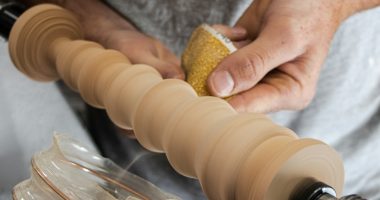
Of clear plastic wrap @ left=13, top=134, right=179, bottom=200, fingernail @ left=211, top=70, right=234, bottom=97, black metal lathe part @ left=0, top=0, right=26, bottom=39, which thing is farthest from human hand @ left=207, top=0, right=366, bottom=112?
black metal lathe part @ left=0, top=0, right=26, bottom=39

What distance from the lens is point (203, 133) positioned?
0.97ft

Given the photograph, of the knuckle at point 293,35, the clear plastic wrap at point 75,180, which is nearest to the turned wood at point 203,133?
the clear plastic wrap at point 75,180

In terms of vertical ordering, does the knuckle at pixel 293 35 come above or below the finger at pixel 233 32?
above

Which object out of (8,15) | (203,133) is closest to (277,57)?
(203,133)

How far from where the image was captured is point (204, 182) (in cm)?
29

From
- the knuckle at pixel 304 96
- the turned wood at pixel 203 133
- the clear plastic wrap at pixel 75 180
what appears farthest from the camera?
the knuckle at pixel 304 96

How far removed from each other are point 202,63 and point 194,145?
0.17 metres

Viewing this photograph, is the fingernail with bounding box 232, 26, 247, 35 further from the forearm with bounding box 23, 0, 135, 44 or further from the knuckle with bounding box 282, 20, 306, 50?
the forearm with bounding box 23, 0, 135, 44

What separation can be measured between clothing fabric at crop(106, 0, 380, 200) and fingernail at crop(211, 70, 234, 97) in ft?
0.88

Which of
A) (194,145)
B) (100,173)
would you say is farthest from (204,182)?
(100,173)

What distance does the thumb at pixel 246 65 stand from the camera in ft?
1.42

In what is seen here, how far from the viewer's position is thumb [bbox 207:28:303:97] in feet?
1.42

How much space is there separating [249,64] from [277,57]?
4 cm

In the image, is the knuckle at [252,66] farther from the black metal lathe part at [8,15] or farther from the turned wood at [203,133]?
the black metal lathe part at [8,15]
